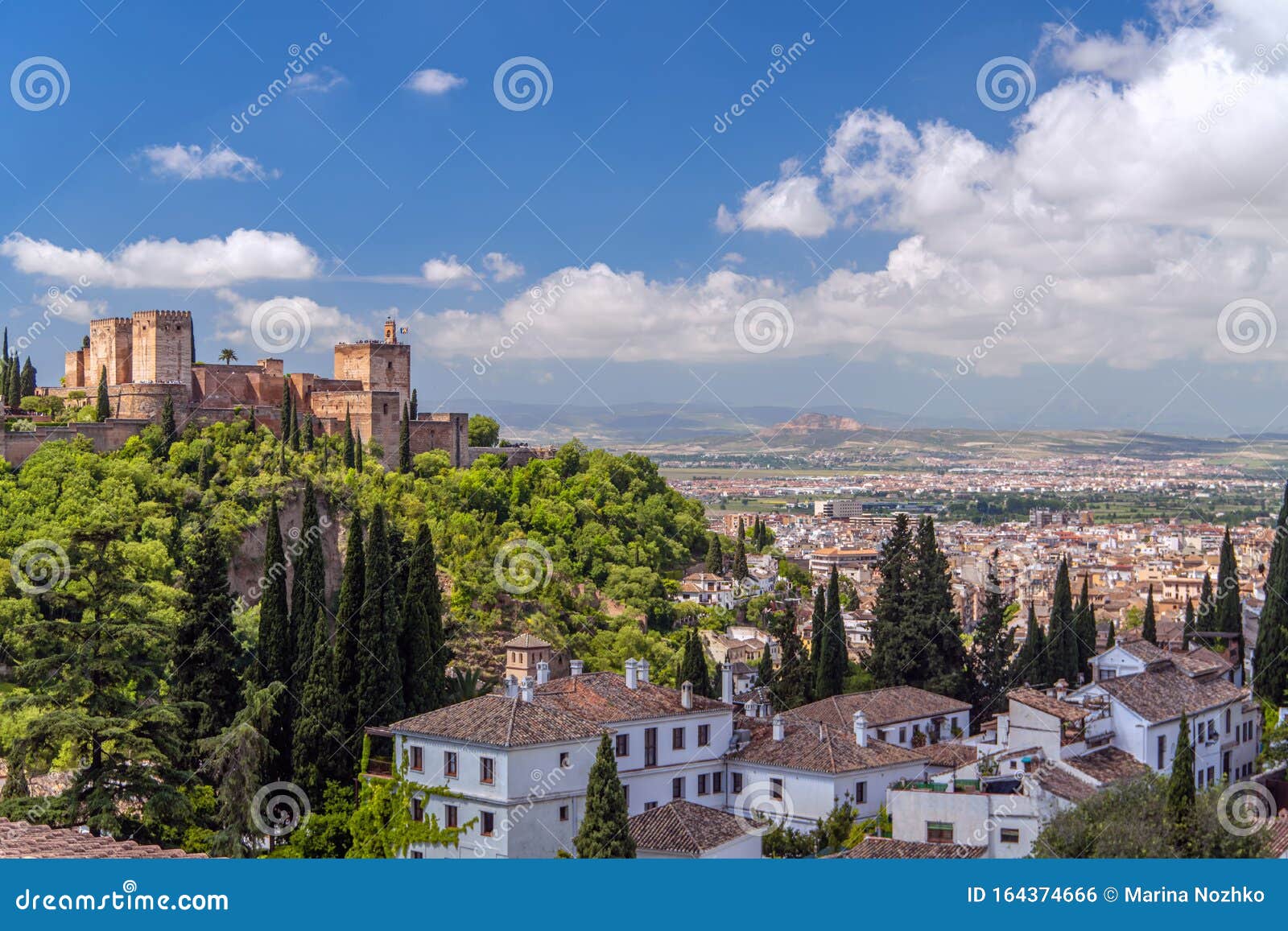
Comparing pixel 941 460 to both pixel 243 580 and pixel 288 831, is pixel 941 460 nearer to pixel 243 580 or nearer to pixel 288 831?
pixel 243 580

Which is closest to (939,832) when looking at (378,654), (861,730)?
(861,730)

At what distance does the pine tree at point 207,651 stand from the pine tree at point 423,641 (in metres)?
3.08

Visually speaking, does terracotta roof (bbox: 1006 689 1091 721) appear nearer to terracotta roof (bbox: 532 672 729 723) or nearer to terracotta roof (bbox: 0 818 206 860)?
terracotta roof (bbox: 532 672 729 723)

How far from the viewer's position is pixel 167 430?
3669cm

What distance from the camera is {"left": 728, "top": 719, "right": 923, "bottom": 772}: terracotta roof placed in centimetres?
2002

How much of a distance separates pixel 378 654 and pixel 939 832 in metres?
9.10

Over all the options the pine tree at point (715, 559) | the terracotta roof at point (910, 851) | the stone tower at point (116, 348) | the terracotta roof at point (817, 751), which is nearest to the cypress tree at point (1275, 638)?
the terracotta roof at point (817, 751)

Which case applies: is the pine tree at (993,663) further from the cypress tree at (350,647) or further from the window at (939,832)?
the cypress tree at (350,647)

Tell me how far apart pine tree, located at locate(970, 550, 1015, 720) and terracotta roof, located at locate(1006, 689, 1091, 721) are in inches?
229

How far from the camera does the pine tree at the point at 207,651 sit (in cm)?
2016

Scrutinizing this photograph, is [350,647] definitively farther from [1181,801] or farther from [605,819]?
[1181,801]

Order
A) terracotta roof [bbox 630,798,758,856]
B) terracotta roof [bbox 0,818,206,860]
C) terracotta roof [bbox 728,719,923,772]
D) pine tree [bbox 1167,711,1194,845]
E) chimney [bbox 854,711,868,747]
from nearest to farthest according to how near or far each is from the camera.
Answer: terracotta roof [bbox 0,818,206,860], pine tree [bbox 1167,711,1194,845], terracotta roof [bbox 630,798,758,856], terracotta roof [bbox 728,719,923,772], chimney [bbox 854,711,868,747]

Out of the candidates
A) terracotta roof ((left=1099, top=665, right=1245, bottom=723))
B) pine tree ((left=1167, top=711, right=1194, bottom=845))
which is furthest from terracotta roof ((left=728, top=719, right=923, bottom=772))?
pine tree ((left=1167, top=711, right=1194, bottom=845))

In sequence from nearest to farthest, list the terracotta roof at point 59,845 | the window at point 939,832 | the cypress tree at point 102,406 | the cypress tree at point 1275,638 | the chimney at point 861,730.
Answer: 1. the terracotta roof at point 59,845
2. the window at point 939,832
3. the chimney at point 861,730
4. the cypress tree at point 1275,638
5. the cypress tree at point 102,406
